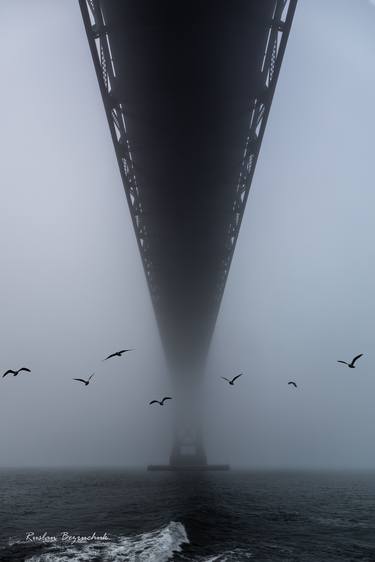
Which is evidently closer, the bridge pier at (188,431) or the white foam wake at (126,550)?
the white foam wake at (126,550)

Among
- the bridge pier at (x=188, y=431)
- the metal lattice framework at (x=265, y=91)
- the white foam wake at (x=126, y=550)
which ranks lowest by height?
→ the white foam wake at (x=126, y=550)

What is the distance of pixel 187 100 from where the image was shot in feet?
54.6

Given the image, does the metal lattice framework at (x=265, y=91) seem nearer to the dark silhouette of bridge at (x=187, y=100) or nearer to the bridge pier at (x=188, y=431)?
the dark silhouette of bridge at (x=187, y=100)

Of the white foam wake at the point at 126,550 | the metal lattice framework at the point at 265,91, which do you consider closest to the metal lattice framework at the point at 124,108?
the metal lattice framework at the point at 265,91

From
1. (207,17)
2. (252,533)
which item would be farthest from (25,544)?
(207,17)

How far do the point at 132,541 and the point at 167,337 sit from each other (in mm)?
36084

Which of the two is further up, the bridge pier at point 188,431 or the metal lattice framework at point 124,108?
the bridge pier at point 188,431

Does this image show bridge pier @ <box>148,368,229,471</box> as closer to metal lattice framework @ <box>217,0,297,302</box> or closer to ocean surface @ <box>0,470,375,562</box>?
ocean surface @ <box>0,470,375,562</box>

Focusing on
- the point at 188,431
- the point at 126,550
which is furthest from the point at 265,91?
the point at 188,431

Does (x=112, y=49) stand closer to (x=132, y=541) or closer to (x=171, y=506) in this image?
(x=132, y=541)

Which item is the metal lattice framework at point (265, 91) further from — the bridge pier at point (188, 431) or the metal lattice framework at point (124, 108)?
the bridge pier at point (188, 431)

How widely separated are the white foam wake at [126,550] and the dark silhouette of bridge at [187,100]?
1469 cm

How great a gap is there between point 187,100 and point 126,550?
16.2m

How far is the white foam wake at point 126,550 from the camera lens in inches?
607
